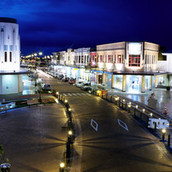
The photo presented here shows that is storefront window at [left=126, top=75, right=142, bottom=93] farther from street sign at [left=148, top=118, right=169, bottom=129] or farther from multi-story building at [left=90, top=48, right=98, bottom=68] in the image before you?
street sign at [left=148, top=118, right=169, bottom=129]

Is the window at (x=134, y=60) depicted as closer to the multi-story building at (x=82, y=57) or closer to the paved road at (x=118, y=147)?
the multi-story building at (x=82, y=57)

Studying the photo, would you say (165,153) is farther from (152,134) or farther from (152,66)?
(152,66)

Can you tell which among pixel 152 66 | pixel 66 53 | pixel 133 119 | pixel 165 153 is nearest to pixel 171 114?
pixel 133 119

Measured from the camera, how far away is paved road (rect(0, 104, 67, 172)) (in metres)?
12.6

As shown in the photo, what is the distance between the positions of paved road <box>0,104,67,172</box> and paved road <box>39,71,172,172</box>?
5.19ft

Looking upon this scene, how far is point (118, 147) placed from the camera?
14.9m

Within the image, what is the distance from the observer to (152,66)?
47.7m

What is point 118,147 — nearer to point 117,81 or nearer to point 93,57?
point 117,81

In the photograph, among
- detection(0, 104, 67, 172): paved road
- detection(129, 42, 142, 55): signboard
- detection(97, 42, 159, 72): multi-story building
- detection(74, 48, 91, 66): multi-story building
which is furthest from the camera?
detection(74, 48, 91, 66): multi-story building

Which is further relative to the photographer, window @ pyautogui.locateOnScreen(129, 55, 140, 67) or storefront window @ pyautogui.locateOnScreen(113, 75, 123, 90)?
storefront window @ pyautogui.locateOnScreen(113, 75, 123, 90)

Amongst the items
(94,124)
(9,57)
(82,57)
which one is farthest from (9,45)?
(82,57)

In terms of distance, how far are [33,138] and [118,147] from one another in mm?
6305

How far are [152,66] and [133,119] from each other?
1108 inches

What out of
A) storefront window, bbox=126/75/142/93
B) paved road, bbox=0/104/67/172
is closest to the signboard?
storefront window, bbox=126/75/142/93
